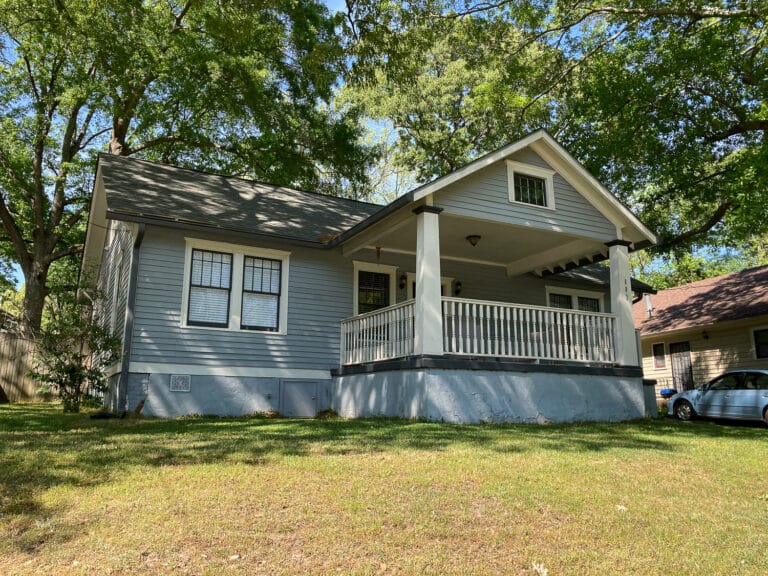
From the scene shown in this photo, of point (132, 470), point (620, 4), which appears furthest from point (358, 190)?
point (132, 470)

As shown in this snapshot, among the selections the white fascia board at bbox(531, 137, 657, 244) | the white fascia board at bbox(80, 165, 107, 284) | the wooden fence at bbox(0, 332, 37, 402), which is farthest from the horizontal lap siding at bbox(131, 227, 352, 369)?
the wooden fence at bbox(0, 332, 37, 402)

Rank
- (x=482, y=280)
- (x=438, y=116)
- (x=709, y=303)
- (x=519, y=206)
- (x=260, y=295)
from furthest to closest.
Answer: (x=438, y=116), (x=709, y=303), (x=482, y=280), (x=260, y=295), (x=519, y=206)

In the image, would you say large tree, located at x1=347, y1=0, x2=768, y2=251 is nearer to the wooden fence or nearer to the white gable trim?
the white gable trim

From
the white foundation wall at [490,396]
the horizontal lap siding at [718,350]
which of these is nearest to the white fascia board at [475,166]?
the white foundation wall at [490,396]

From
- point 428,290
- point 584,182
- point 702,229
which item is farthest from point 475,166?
point 702,229

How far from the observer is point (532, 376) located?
991cm

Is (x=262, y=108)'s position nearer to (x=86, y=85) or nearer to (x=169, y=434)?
(x=86, y=85)

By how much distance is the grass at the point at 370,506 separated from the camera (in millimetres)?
3572

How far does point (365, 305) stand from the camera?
503 inches

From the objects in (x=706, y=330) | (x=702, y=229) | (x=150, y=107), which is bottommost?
(x=706, y=330)

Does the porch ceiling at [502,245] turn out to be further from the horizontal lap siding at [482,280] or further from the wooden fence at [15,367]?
the wooden fence at [15,367]

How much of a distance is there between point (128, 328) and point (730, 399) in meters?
12.9

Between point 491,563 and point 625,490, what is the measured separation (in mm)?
2131

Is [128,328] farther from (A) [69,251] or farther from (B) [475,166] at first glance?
(A) [69,251]
